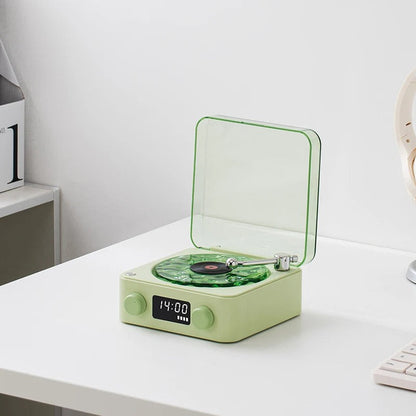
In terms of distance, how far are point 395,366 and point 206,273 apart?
287 mm

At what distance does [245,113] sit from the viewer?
1.65m

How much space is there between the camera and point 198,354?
110cm

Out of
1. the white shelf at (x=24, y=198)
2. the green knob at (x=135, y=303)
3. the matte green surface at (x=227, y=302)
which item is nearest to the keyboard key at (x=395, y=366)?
the matte green surface at (x=227, y=302)

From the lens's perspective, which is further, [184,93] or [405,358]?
[184,93]

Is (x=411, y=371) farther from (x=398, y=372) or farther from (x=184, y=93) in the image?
(x=184, y=93)

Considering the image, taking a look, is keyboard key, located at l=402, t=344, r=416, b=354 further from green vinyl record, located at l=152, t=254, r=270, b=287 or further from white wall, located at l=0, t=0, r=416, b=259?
white wall, located at l=0, t=0, r=416, b=259

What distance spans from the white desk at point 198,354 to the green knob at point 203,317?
2 cm

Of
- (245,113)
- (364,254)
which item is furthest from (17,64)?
(364,254)

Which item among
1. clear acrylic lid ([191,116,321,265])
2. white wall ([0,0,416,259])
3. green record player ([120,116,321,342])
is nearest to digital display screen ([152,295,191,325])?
green record player ([120,116,321,342])

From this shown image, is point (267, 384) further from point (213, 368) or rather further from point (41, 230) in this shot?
point (41, 230)

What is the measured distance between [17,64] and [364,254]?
2.62 feet

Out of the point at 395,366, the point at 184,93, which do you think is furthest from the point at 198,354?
the point at 184,93

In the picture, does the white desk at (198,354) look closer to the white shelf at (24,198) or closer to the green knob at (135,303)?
the green knob at (135,303)

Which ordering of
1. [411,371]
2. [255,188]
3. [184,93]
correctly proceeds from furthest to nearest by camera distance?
1. [184,93]
2. [255,188]
3. [411,371]
